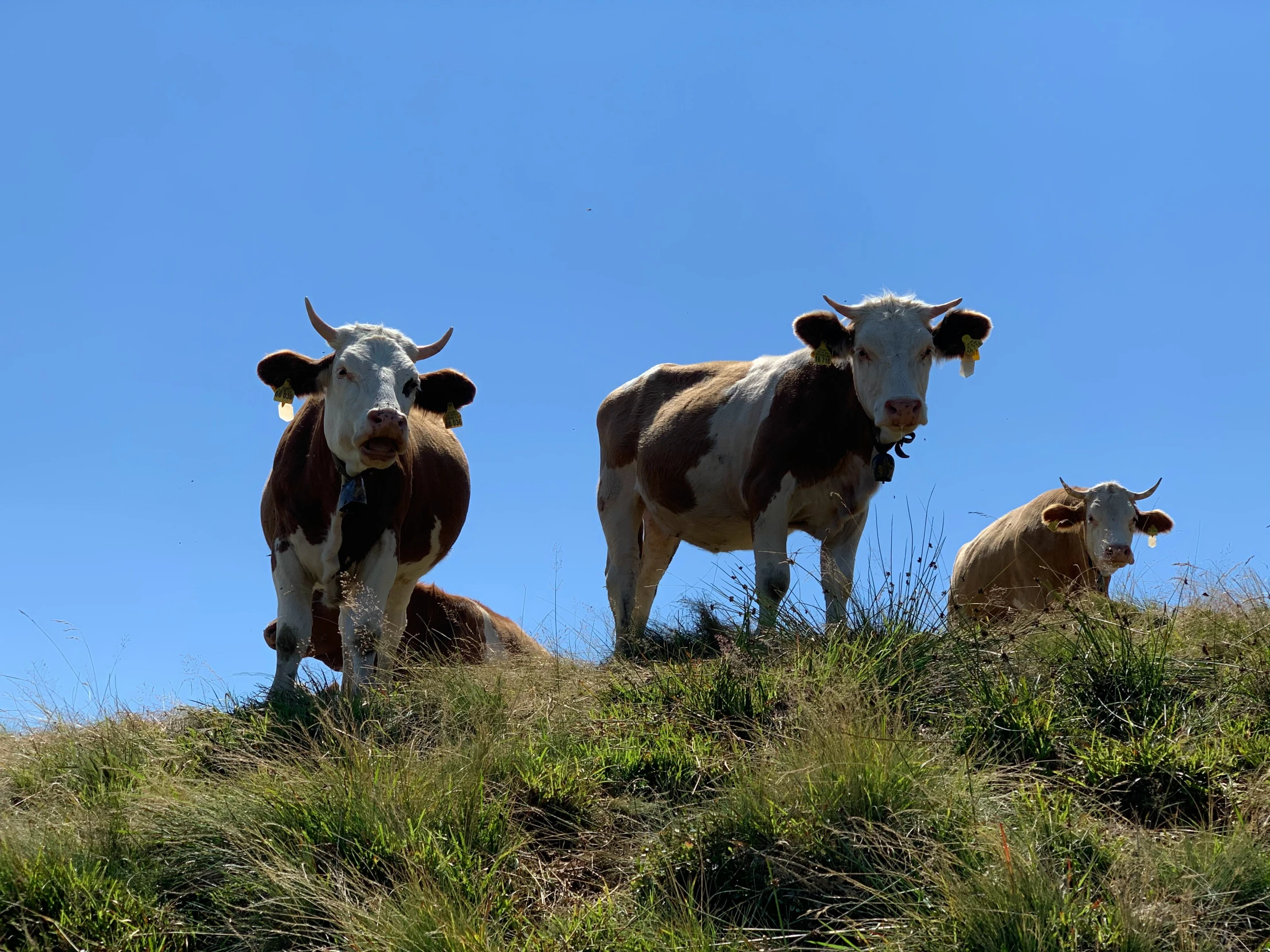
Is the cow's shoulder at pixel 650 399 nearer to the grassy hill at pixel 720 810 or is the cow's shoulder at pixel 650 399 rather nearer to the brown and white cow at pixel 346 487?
→ the brown and white cow at pixel 346 487

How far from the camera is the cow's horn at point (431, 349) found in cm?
978

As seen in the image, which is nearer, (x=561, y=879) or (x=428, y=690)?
(x=561, y=879)

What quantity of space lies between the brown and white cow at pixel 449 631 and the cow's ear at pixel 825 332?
4.54m

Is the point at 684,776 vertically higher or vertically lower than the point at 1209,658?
lower

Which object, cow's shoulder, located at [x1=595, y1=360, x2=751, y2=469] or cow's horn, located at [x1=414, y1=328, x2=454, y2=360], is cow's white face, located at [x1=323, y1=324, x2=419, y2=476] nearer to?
cow's horn, located at [x1=414, y1=328, x2=454, y2=360]

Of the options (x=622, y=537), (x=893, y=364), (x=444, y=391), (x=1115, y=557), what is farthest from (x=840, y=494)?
(x=1115, y=557)

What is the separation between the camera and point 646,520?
41.3 feet

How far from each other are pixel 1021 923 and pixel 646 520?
8.31m

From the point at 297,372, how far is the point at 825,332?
4.06 meters

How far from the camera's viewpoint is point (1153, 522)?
13867 mm

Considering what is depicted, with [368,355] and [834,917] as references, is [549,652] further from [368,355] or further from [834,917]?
[834,917]

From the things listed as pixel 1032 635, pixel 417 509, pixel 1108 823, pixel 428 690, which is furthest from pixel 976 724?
pixel 417 509

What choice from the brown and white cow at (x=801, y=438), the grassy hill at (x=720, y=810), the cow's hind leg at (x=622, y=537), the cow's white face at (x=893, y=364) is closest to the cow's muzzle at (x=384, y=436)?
the grassy hill at (x=720, y=810)

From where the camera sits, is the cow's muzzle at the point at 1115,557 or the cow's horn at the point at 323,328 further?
the cow's muzzle at the point at 1115,557
